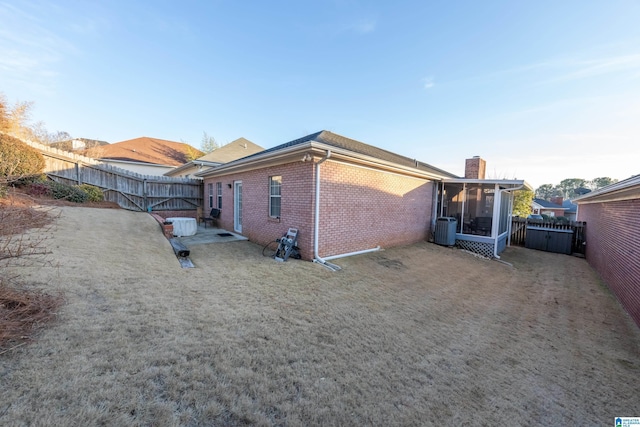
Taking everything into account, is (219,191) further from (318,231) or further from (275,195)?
(318,231)

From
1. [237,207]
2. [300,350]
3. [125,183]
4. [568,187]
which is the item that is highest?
[568,187]

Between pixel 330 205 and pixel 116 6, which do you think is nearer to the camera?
pixel 330 205

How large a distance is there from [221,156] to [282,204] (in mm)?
11273

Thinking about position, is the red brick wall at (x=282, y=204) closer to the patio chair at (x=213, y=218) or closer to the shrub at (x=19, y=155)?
the patio chair at (x=213, y=218)

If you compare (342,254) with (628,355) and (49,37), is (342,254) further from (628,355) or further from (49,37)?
(49,37)

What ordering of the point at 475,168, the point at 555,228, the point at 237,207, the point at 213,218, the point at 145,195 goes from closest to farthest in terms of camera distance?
the point at 237,207 → the point at 555,228 → the point at 213,218 → the point at 475,168 → the point at 145,195

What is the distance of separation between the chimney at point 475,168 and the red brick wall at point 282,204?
1045 cm

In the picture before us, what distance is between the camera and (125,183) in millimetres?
12859

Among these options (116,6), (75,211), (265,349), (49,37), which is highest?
(116,6)

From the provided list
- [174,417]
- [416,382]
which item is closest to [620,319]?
[416,382]

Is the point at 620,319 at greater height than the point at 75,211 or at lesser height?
lesser

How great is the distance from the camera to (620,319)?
493 centimetres

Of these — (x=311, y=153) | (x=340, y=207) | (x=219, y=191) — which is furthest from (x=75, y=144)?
(x=340, y=207)

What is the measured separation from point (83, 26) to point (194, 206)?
8.86 m
